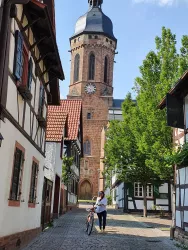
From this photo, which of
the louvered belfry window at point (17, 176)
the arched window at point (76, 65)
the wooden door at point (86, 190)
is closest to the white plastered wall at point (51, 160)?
the louvered belfry window at point (17, 176)

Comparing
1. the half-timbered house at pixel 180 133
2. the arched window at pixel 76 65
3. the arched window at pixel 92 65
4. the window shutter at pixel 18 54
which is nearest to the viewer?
the window shutter at pixel 18 54

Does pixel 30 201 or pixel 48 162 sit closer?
pixel 30 201

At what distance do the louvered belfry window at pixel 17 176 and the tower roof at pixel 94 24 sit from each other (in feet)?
164

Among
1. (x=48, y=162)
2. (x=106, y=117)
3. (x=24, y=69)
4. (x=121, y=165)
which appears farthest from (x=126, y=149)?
(x=106, y=117)

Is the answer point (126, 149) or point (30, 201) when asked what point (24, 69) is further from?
point (126, 149)

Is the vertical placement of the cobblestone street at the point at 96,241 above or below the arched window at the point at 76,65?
below

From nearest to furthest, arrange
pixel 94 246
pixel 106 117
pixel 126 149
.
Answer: pixel 94 246
pixel 126 149
pixel 106 117

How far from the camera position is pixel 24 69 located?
9273mm

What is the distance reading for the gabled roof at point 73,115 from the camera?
24.3 meters

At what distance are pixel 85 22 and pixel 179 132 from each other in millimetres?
48728

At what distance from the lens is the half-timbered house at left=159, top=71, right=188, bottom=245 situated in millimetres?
11289

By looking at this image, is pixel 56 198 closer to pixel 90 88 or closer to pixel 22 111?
pixel 22 111

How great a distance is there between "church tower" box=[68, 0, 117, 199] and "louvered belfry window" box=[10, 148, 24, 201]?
43908 mm

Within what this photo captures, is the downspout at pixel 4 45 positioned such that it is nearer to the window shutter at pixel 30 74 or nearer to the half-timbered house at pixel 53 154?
the window shutter at pixel 30 74
